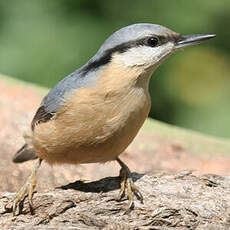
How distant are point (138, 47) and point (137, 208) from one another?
1.02 m

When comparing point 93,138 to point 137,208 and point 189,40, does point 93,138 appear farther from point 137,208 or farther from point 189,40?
point 189,40

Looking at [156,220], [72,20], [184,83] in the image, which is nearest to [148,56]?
[156,220]

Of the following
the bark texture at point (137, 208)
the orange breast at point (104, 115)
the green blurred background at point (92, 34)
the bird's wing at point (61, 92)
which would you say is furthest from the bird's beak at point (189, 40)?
the green blurred background at point (92, 34)

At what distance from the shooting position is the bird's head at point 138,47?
3.38 meters

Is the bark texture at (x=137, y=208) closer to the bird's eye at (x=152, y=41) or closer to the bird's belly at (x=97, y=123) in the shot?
the bird's belly at (x=97, y=123)

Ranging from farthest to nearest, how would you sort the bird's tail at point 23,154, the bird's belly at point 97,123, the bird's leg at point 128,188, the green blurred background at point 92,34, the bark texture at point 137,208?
1. the green blurred background at point 92,34
2. the bird's tail at point 23,154
3. the bird's leg at point 128,188
4. the bird's belly at point 97,123
5. the bark texture at point 137,208

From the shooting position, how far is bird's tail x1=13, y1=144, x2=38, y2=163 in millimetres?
4215

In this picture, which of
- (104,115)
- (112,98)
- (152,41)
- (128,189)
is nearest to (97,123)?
(104,115)

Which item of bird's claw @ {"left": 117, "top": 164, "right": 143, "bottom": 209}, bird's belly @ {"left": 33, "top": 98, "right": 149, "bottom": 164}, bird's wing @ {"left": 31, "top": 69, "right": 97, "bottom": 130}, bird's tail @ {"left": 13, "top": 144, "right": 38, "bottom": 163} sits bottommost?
bird's tail @ {"left": 13, "top": 144, "right": 38, "bottom": 163}

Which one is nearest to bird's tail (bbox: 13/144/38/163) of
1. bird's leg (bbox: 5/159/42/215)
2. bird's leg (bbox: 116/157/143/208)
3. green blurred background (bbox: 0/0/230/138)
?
bird's leg (bbox: 5/159/42/215)

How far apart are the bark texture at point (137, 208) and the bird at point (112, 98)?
9 centimetres

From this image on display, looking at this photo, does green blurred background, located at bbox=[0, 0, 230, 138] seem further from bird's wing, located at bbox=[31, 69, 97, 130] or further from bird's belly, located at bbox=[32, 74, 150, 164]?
bird's belly, located at bbox=[32, 74, 150, 164]

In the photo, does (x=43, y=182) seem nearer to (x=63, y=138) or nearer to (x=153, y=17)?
(x=63, y=138)

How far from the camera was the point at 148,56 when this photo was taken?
133 inches
